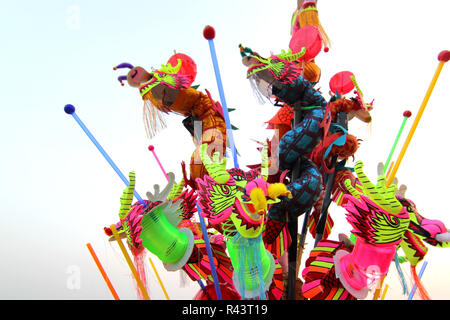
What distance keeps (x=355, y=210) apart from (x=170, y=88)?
3.29 ft

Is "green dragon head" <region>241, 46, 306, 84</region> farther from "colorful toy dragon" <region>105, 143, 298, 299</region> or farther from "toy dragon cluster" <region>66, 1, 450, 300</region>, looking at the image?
"colorful toy dragon" <region>105, 143, 298, 299</region>

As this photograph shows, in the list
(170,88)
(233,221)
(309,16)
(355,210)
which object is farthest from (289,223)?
(309,16)

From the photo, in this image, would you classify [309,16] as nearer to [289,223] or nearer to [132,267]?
[289,223]

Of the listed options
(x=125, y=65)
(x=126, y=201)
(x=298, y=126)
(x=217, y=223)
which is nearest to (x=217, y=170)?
(x=217, y=223)

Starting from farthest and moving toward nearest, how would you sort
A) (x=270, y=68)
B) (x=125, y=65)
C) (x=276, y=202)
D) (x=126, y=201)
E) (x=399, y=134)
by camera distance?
(x=399, y=134) → (x=125, y=65) → (x=270, y=68) → (x=126, y=201) → (x=276, y=202)

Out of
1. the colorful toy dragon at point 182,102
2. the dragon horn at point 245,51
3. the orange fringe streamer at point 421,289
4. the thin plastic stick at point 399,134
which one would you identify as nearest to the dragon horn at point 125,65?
the colorful toy dragon at point 182,102

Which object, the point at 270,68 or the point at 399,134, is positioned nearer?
the point at 270,68

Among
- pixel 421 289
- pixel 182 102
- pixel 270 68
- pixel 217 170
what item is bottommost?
pixel 421 289

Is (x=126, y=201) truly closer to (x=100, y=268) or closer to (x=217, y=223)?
(x=100, y=268)

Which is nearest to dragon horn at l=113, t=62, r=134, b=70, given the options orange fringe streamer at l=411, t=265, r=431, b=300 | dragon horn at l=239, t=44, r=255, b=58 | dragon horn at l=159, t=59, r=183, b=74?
dragon horn at l=159, t=59, r=183, b=74

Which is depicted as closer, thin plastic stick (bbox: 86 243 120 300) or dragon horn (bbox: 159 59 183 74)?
thin plastic stick (bbox: 86 243 120 300)

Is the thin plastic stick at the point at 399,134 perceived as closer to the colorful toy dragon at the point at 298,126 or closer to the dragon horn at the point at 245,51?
the colorful toy dragon at the point at 298,126
